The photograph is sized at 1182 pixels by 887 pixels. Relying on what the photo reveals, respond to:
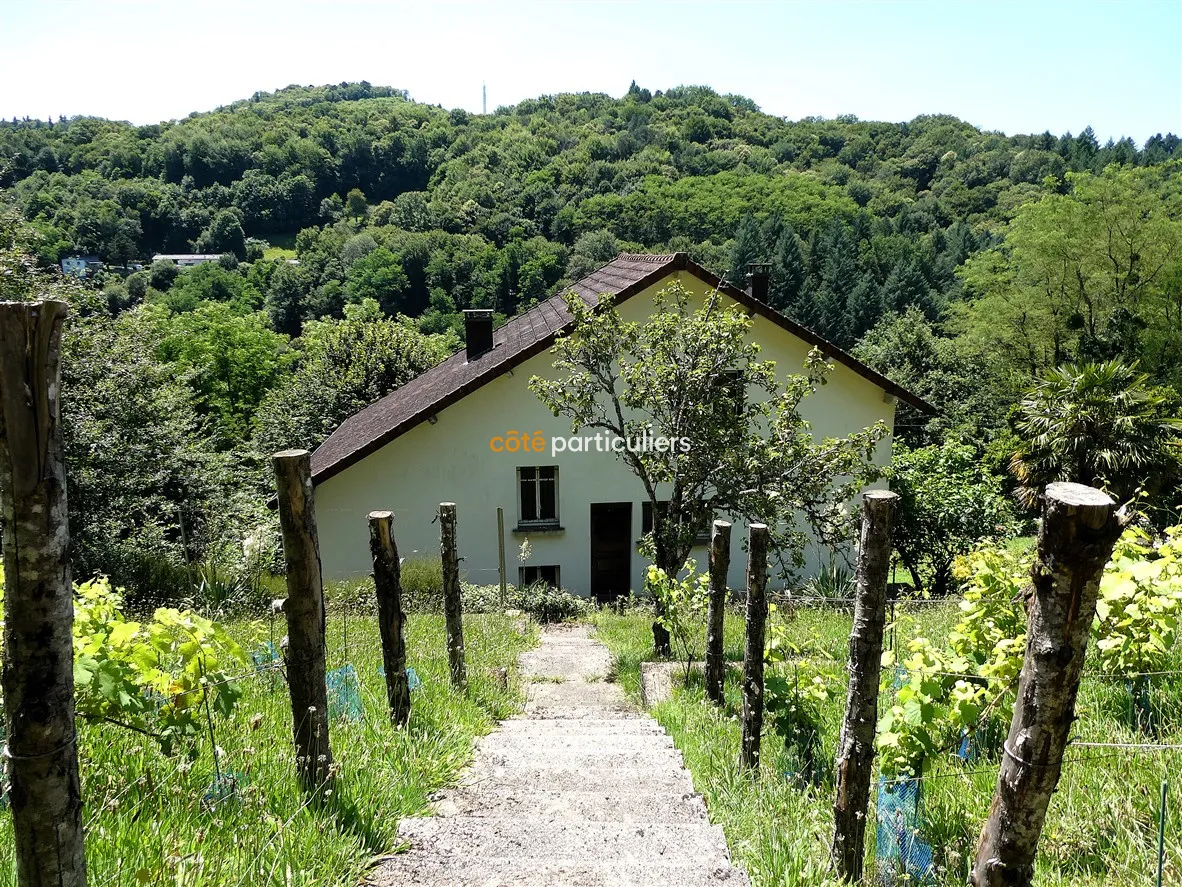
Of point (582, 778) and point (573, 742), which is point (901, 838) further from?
point (573, 742)

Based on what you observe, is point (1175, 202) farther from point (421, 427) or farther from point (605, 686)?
point (605, 686)

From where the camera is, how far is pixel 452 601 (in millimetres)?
6582

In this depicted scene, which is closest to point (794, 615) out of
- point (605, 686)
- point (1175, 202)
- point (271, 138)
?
point (605, 686)

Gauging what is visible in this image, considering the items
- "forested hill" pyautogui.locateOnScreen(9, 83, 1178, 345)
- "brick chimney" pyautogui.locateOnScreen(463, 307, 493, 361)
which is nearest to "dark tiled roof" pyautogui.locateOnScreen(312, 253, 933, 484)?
"brick chimney" pyautogui.locateOnScreen(463, 307, 493, 361)

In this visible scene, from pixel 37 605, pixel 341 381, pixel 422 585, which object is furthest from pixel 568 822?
pixel 341 381

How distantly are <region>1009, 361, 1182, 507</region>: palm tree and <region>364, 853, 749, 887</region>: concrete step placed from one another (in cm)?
1172

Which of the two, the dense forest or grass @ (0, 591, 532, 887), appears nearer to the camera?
grass @ (0, 591, 532, 887)

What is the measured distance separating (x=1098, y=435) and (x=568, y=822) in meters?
12.6

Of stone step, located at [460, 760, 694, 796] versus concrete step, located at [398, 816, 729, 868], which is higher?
concrete step, located at [398, 816, 729, 868]

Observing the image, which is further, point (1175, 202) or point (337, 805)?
point (1175, 202)

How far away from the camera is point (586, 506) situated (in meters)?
15.2

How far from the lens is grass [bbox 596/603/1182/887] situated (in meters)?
2.88

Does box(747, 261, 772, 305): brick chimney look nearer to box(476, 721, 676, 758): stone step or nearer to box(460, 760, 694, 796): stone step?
box(476, 721, 676, 758): stone step

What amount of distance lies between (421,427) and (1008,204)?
81522mm
